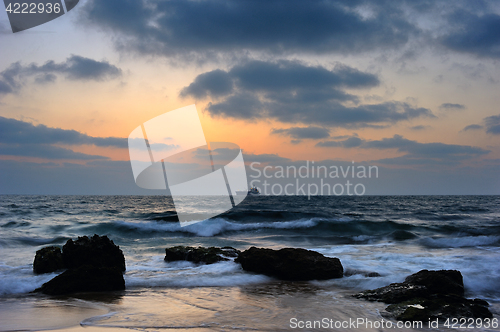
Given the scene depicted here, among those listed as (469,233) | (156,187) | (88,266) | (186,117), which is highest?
(186,117)

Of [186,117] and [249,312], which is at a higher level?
[186,117]

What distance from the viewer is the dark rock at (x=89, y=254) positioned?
7.18 m

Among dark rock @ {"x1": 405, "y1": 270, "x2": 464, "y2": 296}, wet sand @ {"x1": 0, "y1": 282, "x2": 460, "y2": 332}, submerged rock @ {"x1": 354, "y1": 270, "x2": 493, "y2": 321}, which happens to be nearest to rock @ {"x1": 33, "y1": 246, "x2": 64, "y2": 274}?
wet sand @ {"x1": 0, "y1": 282, "x2": 460, "y2": 332}

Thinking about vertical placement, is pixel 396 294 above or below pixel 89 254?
below

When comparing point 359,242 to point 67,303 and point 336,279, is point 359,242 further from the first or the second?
point 67,303

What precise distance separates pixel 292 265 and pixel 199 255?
2.57m

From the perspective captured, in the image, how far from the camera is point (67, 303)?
494cm

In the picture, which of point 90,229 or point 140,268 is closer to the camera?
point 140,268

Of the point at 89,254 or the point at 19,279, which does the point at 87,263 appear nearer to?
the point at 89,254

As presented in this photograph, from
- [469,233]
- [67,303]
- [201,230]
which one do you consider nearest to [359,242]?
[469,233]

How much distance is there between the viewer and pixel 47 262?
711 cm

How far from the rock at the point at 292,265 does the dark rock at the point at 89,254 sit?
3.05 metres

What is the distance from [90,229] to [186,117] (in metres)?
12.6

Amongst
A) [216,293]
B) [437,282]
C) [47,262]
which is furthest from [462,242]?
[47,262]
